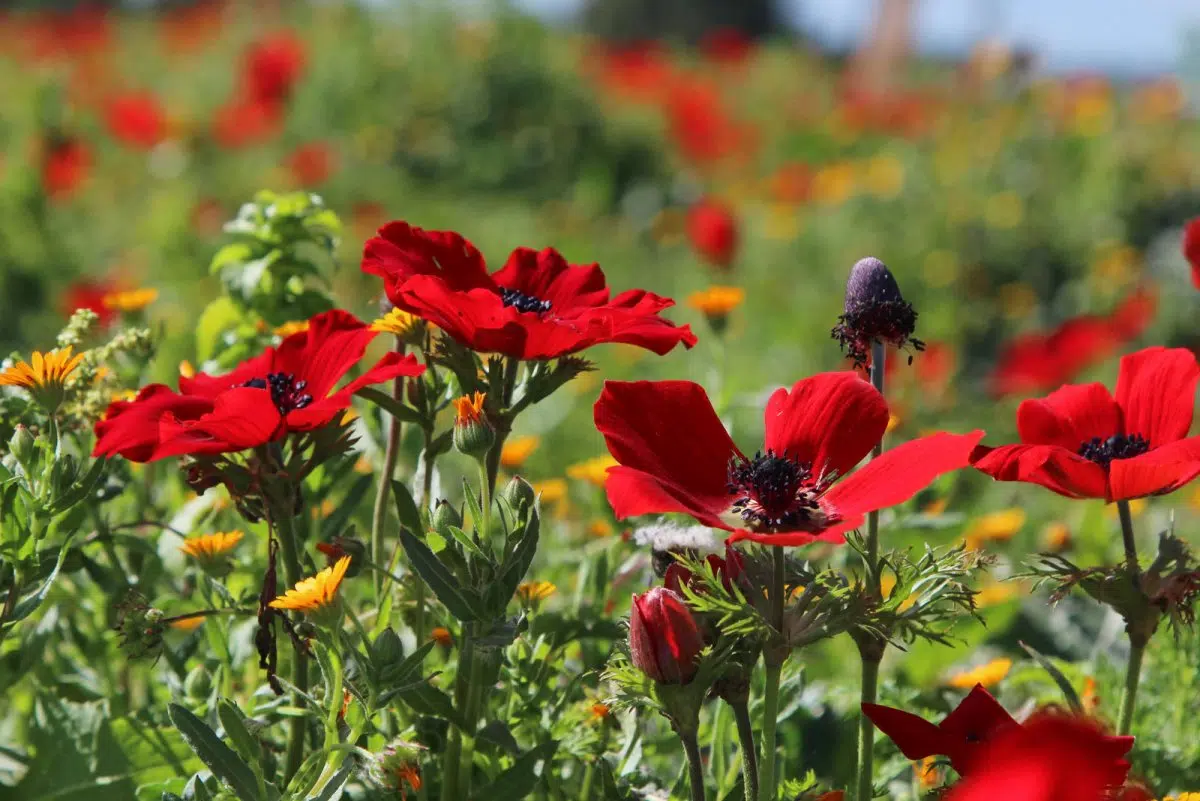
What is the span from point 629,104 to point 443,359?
550cm

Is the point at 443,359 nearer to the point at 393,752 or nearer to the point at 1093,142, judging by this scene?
the point at 393,752

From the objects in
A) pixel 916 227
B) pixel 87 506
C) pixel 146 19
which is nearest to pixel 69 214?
pixel 916 227

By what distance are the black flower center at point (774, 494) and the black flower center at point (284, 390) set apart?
330mm

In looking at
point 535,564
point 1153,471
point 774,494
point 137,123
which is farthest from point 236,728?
point 137,123

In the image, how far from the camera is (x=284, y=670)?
1.08m

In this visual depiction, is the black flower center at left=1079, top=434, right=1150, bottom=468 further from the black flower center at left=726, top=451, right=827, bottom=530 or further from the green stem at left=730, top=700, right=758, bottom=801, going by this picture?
the green stem at left=730, top=700, right=758, bottom=801

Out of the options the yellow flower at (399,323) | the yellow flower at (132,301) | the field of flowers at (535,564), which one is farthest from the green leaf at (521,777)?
the yellow flower at (132,301)

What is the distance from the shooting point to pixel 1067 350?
3068 millimetres

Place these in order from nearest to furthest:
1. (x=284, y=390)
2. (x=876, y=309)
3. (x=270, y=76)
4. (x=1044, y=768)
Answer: (x=1044, y=768)
(x=876, y=309)
(x=284, y=390)
(x=270, y=76)

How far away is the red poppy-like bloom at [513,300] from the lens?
2.73 feet

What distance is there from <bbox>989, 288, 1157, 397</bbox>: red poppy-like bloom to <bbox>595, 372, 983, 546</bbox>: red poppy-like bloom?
2248 mm

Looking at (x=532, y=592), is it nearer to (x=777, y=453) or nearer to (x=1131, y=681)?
(x=777, y=453)

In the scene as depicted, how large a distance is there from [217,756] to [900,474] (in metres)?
0.46

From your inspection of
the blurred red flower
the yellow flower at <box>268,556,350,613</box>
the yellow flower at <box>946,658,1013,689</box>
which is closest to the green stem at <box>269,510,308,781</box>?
the yellow flower at <box>268,556,350,613</box>
